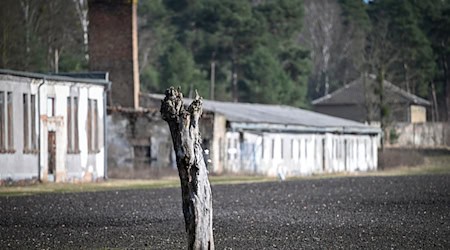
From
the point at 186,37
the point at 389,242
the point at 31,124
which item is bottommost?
the point at 389,242

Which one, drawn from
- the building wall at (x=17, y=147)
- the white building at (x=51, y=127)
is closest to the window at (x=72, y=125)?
the white building at (x=51, y=127)

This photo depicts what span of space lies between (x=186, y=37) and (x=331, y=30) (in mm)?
23662

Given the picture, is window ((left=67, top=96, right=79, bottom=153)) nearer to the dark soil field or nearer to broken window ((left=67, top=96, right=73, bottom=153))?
broken window ((left=67, top=96, right=73, bottom=153))

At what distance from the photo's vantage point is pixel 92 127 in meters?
47.9

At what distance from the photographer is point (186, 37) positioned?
305 ft

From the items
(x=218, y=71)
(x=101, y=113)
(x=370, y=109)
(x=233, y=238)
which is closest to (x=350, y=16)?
(x=218, y=71)

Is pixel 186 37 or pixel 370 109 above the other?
pixel 186 37

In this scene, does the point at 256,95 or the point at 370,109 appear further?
the point at 256,95

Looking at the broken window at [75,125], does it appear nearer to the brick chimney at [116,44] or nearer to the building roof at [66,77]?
the building roof at [66,77]

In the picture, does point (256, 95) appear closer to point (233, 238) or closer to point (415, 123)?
point (415, 123)

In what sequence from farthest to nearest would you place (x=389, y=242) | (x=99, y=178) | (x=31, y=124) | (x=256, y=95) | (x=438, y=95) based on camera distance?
1. (x=438, y=95)
2. (x=256, y=95)
3. (x=99, y=178)
4. (x=31, y=124)
5. (x=389, y=242)

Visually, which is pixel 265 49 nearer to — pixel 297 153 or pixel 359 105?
pixel 359 105

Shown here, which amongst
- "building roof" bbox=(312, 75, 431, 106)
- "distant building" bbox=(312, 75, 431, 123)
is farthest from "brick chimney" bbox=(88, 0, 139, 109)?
"building roof" bbox=(312, 75, 431, 106)

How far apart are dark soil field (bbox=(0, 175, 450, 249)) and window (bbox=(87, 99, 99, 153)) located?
1021 cm
